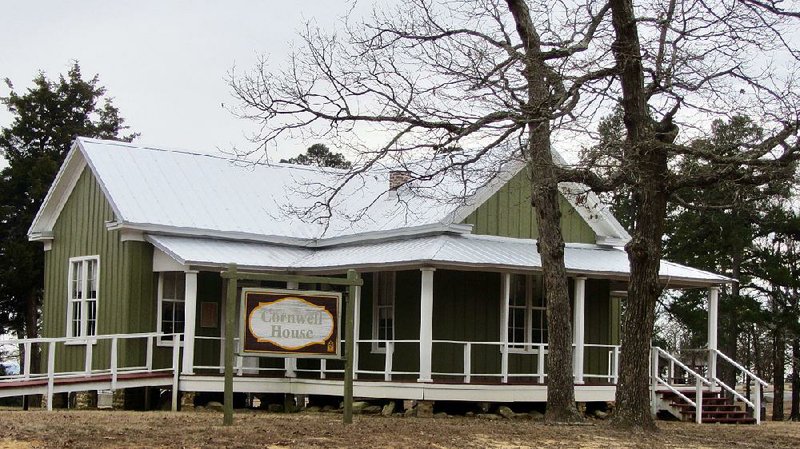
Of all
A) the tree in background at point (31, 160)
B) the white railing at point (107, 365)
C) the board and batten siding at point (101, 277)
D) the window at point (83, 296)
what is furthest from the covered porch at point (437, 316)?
the tree in background at point (31, 160)

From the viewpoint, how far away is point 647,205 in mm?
19859

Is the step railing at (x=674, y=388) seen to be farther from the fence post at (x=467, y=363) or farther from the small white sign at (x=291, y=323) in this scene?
the small white sign at (x=291, y=323)

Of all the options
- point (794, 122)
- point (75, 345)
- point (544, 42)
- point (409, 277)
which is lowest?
point (75, 345)

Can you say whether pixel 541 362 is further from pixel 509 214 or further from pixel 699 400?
pixel 509 214

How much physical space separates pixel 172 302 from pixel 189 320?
2093 mm

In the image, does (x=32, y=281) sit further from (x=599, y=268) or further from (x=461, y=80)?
(x=461, y=80)

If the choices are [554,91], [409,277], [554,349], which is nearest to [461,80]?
[554,91]

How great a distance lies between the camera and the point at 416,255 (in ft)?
78.0

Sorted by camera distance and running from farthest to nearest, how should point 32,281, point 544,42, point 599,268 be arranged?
point 32,281, point 599,268, point 544,42

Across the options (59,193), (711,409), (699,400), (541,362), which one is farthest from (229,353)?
(59,193)

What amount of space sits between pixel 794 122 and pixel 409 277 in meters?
9.83

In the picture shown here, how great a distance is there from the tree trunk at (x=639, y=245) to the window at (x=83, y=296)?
42.3 ft

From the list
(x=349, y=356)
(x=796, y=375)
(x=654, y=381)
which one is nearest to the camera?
(x=349, y=356)

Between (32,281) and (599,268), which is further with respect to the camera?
(32,281)
